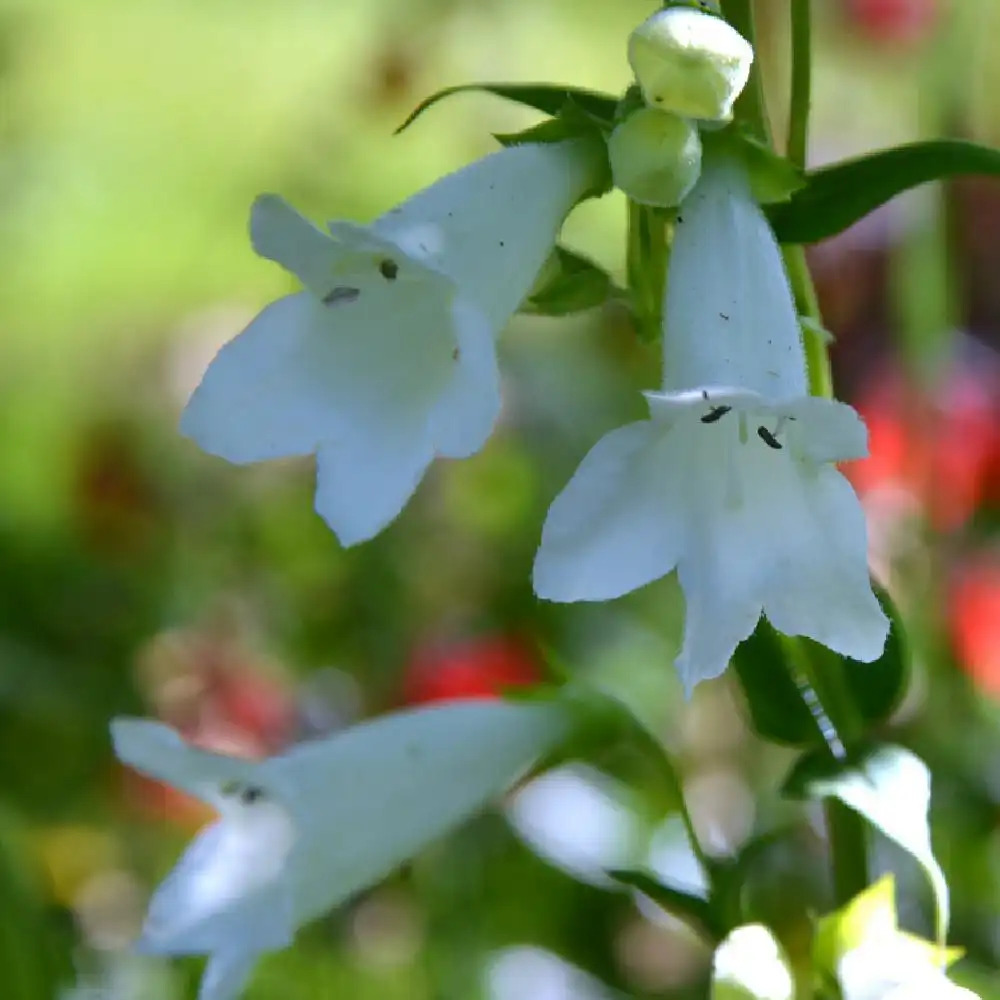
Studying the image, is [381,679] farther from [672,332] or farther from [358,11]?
[358,11]

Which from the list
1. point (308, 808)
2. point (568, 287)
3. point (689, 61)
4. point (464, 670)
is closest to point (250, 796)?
point (308, 808)

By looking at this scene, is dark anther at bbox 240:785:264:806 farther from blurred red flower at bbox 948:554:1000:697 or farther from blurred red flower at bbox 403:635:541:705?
blurred red flower at bbox 948:554:1000:697

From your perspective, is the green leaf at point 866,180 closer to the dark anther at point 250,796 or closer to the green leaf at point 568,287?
the green leaf at point 568,287

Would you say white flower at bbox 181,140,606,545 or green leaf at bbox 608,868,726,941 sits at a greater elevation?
white flower at bbox 181,140,606,545

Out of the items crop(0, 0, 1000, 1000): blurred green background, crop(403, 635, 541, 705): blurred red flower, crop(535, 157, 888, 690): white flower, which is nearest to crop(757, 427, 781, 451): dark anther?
crop(535, 157, 888, 690): white flower

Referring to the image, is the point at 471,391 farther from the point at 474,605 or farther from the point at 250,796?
the point at 474,605

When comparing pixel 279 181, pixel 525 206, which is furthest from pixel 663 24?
pixel 279 181
